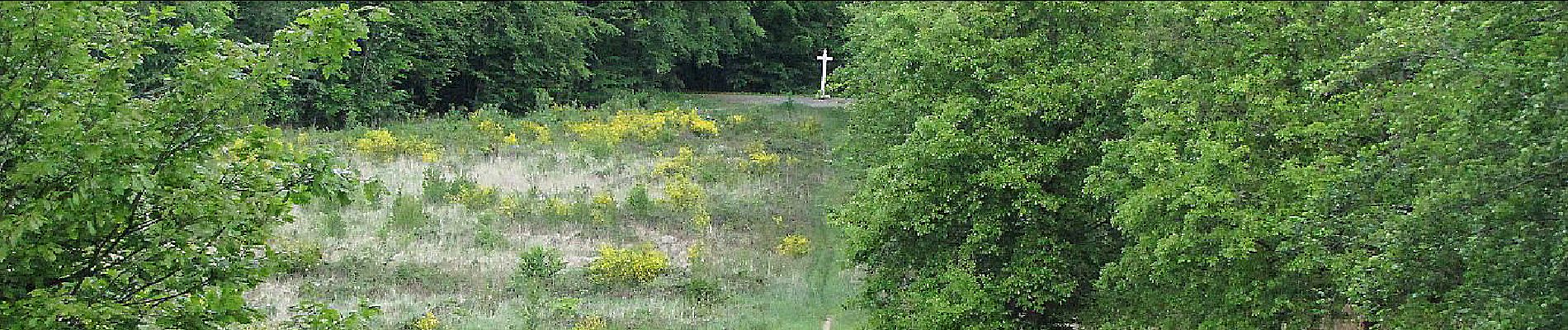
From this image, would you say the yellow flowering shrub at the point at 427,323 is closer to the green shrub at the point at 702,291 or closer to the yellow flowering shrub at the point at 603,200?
the green shrub at the point at 702,291

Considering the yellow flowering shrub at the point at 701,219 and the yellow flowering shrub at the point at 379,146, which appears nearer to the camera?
the yellow flowering shrub at the point at 701,219

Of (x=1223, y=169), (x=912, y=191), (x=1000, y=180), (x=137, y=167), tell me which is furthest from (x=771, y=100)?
(x=137, y=167)

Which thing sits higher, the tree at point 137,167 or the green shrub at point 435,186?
the tree at point 137,167

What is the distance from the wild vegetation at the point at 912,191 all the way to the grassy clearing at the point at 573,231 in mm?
107

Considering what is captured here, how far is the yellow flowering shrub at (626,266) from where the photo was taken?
67.4ft

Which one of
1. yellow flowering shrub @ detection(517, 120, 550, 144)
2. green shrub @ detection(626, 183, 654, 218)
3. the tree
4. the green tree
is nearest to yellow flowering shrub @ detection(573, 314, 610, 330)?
the green tree

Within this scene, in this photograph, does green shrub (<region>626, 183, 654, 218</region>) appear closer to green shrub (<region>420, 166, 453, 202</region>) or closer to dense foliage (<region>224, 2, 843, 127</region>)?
green shrub (<region>420, 166, 453, 202</region>)

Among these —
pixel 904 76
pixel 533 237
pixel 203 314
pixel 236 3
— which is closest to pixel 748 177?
pixel 533 237

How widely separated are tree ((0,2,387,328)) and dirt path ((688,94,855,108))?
4014 cm

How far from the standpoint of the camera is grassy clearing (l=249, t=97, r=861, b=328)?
1864 cm

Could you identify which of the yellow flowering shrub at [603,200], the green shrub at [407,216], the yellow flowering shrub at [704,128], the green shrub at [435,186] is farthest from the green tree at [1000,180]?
the yellow flowering shrub at [704,128]

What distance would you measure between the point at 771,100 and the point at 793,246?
2862 centimetres

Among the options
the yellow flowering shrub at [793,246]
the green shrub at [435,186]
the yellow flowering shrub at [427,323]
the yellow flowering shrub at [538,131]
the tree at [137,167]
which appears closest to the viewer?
the tree at [137,167]

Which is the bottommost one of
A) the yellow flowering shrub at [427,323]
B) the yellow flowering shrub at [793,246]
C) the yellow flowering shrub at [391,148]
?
the yellow flowering shrub at [391,148]
